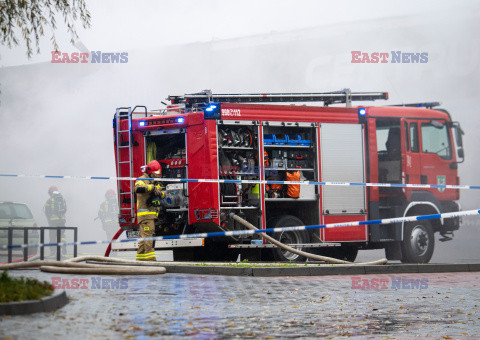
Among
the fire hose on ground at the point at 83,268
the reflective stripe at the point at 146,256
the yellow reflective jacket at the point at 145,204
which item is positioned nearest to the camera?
the fire hose on ground at the point at 83,268

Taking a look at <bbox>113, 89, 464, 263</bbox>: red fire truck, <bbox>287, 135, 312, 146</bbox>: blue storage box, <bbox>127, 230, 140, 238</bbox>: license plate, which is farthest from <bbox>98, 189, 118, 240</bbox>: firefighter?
<bbox>287, 135, 312, 146</bbox>: blue storage box

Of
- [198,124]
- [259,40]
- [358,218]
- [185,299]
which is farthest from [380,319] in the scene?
[259,40]

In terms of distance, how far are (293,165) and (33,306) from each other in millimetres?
8530

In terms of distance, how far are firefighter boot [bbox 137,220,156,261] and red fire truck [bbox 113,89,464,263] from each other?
0.36 m

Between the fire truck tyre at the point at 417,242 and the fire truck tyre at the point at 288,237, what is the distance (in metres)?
2.24

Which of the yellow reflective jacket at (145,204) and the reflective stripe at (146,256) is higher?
the yellow reflective jacket at (145,204)

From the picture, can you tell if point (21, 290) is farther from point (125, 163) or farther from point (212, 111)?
point (125, 163)

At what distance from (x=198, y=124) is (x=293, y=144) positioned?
1.91 metres

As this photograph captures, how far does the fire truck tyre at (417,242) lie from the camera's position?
1644 cm

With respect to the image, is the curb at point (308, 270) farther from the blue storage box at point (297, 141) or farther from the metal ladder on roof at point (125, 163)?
the blue storage box at point (297, 141)

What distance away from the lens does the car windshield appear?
19.3 meters

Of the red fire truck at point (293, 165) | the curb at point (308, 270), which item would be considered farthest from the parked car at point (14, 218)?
the curb at point (308, 270)

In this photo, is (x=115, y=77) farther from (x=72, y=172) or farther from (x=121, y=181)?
(x=121, y=181)

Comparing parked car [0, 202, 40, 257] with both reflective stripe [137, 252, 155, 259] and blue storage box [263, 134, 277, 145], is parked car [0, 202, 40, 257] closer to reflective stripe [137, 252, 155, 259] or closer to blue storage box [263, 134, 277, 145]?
reflective stripe [137, 252, 155, 259]
